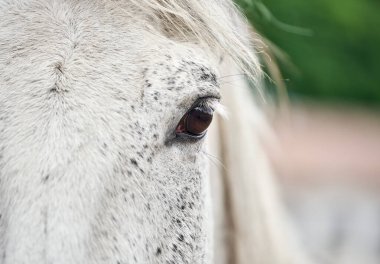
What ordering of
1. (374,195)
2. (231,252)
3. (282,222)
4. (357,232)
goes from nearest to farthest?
1. (231,252)
2. (282,222)
3. (357,232)
4. (374,195)

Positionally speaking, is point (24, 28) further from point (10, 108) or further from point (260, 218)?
point (260, 218)

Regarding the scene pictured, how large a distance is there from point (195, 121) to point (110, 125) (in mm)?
267

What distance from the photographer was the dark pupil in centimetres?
207

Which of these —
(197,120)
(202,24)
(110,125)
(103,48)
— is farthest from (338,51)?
(110,125)

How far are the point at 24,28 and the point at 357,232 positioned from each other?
6.11 metres

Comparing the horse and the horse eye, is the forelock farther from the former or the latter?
the horse eye

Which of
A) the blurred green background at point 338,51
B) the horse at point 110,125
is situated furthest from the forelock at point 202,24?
the blurred green background at point 338,51

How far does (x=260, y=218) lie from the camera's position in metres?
2.97

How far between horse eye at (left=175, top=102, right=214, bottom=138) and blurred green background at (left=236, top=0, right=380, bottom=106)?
7.33 metres

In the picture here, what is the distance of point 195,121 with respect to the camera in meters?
2.08

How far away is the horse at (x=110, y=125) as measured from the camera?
1806mm

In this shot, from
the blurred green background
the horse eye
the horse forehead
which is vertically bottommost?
the blurred green background

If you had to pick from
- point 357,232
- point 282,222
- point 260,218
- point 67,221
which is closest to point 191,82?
point 67,221

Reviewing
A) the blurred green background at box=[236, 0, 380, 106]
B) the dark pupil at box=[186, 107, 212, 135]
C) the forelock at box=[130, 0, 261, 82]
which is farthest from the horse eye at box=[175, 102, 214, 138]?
the blurred green background at box=[236, 0, 380, 106]
